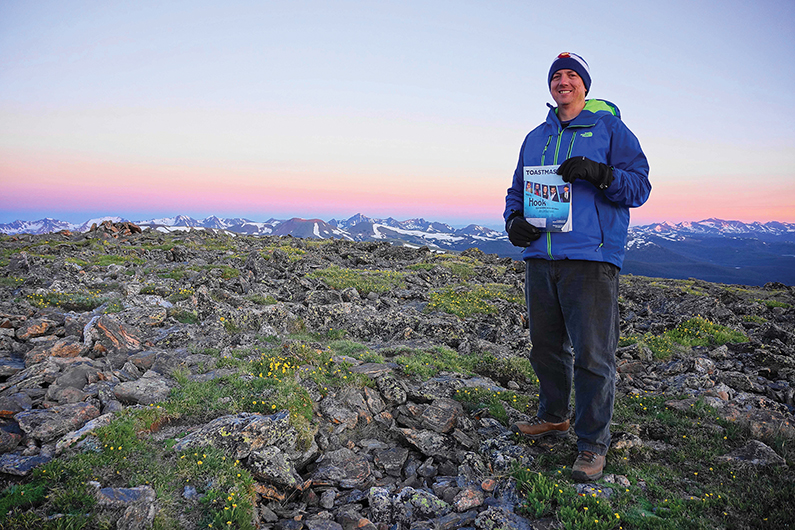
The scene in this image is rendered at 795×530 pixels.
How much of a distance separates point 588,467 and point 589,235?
311cm

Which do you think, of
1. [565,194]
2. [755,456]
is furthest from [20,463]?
[755,456]

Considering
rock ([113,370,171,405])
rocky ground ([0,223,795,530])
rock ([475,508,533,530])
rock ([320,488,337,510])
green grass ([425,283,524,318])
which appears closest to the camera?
rock ([475,508,533,530])

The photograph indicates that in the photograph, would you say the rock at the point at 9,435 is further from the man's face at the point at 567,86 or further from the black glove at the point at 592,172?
the man's face at the point at 567,86

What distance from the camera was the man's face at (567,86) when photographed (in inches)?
208

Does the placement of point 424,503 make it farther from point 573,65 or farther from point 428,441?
point 573,65

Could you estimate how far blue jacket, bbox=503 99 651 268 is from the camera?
5062 millimetres

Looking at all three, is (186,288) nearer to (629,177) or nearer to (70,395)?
(70,395)

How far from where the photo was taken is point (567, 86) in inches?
208

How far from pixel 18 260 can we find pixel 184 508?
851 inches

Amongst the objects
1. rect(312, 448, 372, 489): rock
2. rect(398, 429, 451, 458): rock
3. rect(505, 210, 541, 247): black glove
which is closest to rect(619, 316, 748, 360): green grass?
rect(398, 429, 451, 458): rock

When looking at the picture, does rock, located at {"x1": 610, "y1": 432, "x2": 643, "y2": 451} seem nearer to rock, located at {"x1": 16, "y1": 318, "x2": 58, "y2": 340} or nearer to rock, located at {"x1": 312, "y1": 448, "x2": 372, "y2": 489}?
rock, located at {"x1": 312, "y1": 448, "x2": 372, "y2": 489}

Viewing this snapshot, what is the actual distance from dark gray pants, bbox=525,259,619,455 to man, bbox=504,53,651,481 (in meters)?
0.01

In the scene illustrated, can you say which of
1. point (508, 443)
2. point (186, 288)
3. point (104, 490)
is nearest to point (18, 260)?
point (186, 288)

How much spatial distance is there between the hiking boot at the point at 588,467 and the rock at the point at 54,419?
280 inches
